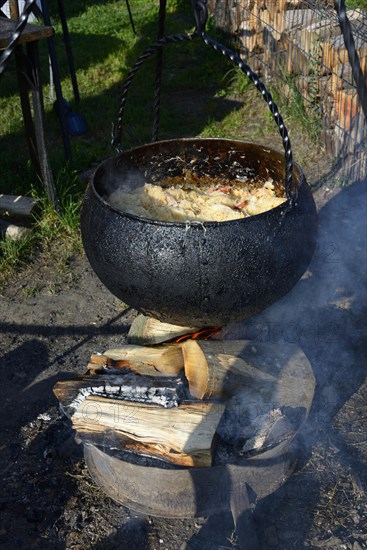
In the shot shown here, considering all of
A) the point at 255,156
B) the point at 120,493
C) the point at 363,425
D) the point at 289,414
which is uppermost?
the point at 255,156

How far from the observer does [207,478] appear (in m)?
2.74

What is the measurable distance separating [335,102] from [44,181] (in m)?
2.69

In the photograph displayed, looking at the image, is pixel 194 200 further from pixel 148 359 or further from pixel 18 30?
pixel 18 30

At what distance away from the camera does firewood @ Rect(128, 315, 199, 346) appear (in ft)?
10.9

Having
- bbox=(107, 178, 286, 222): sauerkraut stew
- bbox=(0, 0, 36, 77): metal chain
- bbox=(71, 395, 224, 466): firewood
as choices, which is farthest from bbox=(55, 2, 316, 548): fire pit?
bbox=(0, 0, 36, 77): metal chain

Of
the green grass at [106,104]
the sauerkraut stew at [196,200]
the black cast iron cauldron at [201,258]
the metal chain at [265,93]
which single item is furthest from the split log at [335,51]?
the metal chain at [265,93]

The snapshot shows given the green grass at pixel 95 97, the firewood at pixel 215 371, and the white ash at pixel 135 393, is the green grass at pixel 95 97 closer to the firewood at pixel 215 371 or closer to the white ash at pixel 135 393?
the white ash at pixel 135 393

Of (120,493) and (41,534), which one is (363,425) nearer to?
(120,493)

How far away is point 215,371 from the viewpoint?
2.80 meters

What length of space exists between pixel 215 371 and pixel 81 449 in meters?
0.92

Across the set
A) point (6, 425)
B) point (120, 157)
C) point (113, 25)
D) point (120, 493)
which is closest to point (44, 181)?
point (120, 157)

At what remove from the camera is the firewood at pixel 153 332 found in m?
3.31

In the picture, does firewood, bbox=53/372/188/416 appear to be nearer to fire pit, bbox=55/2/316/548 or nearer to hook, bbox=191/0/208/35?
fire pit, bbox=55/2/316/548

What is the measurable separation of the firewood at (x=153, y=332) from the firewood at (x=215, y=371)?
34 centimetres
